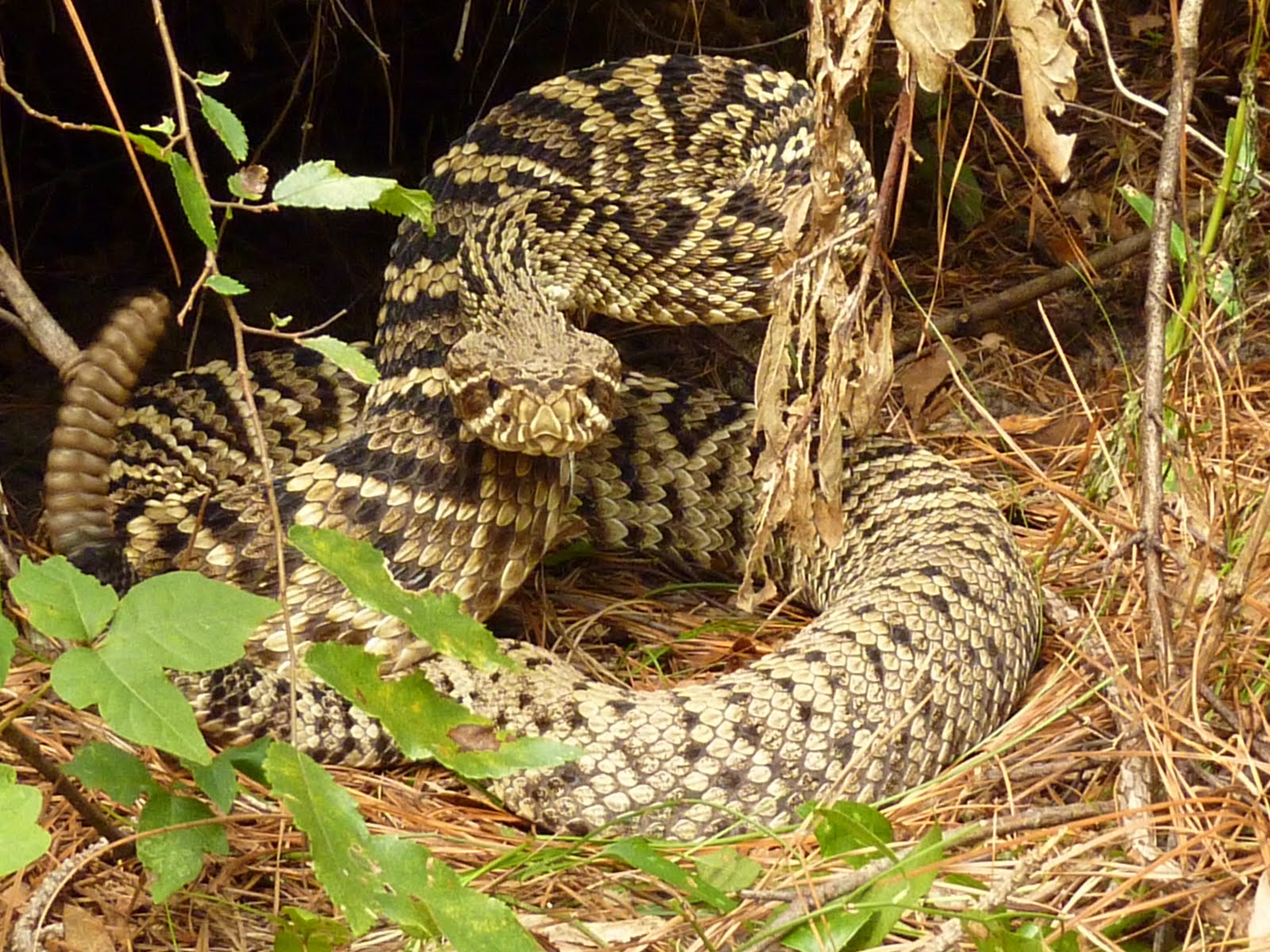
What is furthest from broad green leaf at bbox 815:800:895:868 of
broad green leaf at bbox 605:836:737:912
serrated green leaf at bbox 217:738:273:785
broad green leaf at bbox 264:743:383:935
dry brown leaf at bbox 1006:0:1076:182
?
dry brown leaf at bbox 1006:0:1076:182

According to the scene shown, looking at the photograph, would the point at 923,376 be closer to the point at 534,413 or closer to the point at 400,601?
the point at 534,413

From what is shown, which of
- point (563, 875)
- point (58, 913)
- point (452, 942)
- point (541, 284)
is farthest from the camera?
point (541, 284)

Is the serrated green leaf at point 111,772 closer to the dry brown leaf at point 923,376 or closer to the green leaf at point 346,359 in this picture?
the green leaf at point 346,359

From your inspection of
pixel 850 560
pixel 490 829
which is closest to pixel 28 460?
pixel 490 829

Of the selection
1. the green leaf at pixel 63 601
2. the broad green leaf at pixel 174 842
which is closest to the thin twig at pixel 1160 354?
the broad green leaf at pixel 174 842

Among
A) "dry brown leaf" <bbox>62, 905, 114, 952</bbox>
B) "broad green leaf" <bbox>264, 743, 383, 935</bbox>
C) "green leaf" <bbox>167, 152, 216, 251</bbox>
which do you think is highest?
"green leaf" <bbox>167, 152, 216, 251</bbox>

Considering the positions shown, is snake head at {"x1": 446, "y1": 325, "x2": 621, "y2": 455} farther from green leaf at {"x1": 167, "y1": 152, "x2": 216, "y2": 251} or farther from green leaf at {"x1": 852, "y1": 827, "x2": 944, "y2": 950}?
green leaf at {"x1": 852, "y1": 827, "x2": 944, "y2": 950}

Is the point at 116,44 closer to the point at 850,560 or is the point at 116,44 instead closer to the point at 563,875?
the point at 850,560
